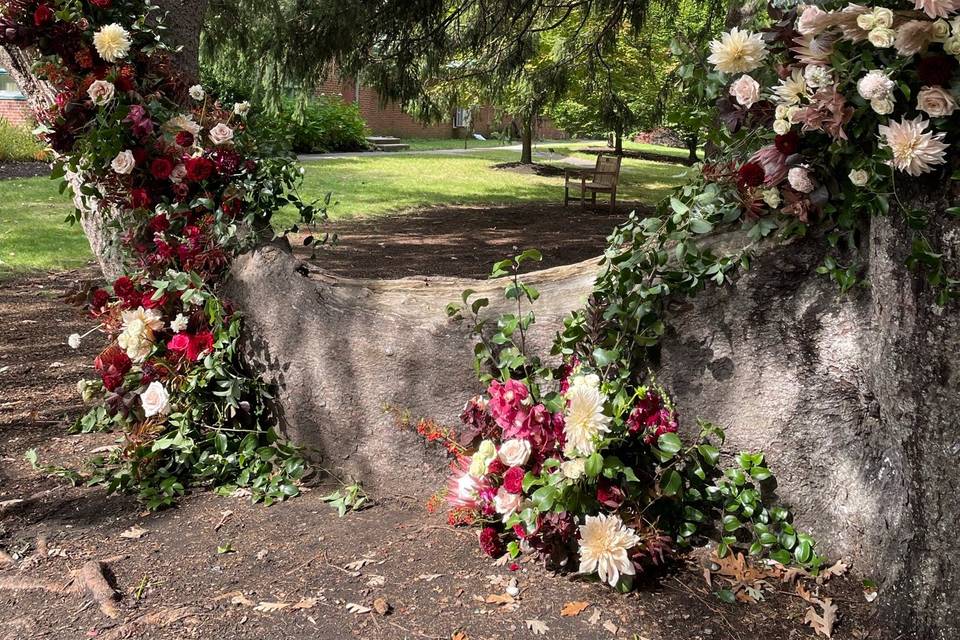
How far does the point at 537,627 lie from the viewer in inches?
96.3

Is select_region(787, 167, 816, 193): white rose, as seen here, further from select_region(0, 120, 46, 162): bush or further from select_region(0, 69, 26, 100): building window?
select_region(0, 69, 26, 100): building window

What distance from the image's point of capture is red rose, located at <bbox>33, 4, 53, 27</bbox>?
3488mm

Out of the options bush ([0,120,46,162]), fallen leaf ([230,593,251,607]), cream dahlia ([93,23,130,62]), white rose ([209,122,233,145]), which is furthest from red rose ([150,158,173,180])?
bush ([0,120,46,162])

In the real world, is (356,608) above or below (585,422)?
below

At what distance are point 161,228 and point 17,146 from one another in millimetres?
14793

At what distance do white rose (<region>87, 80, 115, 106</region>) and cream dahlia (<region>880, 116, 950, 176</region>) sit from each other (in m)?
3.00

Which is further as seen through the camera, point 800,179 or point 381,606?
point 381,606

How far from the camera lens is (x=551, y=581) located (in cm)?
270

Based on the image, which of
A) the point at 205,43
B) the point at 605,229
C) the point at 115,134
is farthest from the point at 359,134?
the point at 115,134

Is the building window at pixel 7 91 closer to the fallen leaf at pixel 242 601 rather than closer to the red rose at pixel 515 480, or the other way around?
the fallen leaf at pixel 242 601

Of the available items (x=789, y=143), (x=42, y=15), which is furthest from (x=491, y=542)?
(x=42, y=15)

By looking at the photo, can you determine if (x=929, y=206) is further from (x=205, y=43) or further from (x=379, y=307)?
(x=205, y=43)

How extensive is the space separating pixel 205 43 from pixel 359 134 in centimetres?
1778

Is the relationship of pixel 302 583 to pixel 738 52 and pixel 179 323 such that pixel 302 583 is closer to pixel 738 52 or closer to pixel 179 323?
pixel 179 323
